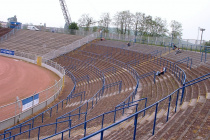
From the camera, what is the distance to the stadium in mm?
7277

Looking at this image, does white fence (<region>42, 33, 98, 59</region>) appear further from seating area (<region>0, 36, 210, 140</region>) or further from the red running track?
the red running track

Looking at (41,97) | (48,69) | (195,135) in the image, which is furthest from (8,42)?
(195,135)

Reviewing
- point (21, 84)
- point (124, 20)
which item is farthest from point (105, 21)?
point (21, 84)

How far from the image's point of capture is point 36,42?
50719 mm

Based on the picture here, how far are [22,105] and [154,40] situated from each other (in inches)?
1218

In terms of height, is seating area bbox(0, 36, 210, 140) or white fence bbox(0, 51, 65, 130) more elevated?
seating area bbox(0, 36, 210, 140)

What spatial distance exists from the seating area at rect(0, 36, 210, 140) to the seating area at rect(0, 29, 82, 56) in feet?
7.60

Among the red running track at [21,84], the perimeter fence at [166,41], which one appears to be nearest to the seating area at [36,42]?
the perimeter fence at [166,41]

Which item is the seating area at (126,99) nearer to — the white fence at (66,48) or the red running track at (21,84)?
the white fence at (66,48)

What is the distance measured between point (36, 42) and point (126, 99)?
43.3 metres

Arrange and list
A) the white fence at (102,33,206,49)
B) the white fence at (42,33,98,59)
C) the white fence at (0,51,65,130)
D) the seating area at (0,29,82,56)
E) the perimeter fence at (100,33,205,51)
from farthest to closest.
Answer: the seating area at (0,29,82,56), the white fence at (42,33,98,59), the white fence at (102,33,206,49), the perimeter fence at (100,33,205,51), the white fence at (0,51,65,130)

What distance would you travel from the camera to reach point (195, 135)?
5641 millimetres

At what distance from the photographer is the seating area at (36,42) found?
46.1m

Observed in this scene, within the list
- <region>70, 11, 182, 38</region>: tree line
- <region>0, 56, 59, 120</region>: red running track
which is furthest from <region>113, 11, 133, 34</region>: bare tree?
<region>0, 56, 59, 120</region>: red running track
